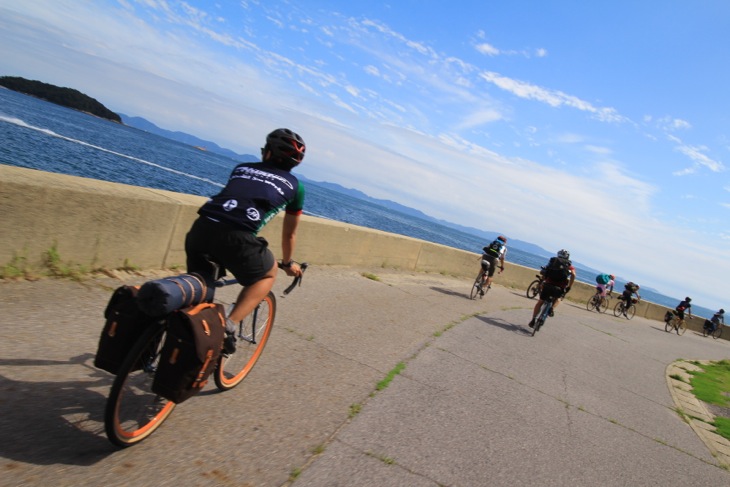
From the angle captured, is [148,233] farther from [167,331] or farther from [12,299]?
[167,331]

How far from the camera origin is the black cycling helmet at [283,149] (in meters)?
3.52

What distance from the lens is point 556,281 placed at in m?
11.1

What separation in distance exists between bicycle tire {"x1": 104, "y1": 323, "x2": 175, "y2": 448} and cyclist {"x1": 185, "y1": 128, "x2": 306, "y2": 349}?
536 mm

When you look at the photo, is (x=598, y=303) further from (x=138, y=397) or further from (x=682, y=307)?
(x=138, y=397)

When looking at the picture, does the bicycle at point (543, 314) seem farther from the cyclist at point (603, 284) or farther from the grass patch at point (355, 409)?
the cyclist at point (603, 284)

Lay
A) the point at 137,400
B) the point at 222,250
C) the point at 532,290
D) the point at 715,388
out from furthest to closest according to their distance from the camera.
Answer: the point at 532,290 < the point at 715,388 < the point at 222,250 < the point at 137,400

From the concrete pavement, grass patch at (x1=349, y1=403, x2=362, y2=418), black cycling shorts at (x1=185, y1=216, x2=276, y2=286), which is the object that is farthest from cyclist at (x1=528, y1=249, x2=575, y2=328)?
black cycling shorts at (x1=185, y1=216, x2=276, y2=286)

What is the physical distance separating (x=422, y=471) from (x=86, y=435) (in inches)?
84.3

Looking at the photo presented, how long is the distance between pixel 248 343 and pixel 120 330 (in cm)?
159

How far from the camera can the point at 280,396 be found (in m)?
4.09

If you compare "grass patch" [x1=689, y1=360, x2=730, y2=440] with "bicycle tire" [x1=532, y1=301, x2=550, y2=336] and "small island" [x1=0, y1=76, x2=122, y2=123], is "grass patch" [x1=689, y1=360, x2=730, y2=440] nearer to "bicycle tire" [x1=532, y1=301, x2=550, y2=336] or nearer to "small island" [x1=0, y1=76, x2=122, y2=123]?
"bicycle tire" [x1=532, y1=301, x2=550, y2=336]

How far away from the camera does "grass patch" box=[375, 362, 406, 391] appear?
16.0ft

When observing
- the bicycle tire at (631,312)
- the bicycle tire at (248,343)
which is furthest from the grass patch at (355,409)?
the bicycle tire at (631,312)

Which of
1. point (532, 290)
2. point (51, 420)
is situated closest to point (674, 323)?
point (532, 290)
